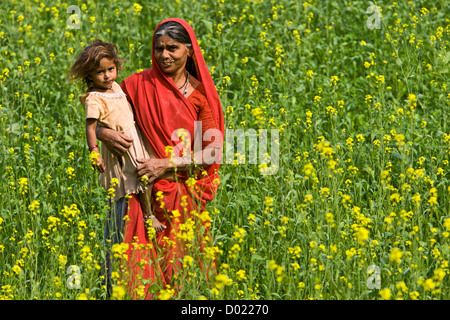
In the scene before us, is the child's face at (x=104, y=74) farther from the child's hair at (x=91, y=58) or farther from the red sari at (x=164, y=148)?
the red sari at (x=164, y=148)

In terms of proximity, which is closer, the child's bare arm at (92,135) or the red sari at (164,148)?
the child's bare arm at (92,135)

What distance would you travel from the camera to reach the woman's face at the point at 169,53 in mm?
4098

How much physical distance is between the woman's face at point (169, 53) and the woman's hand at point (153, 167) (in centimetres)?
55

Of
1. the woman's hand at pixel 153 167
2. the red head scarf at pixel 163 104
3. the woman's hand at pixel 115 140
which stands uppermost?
the red head scarf at pixel 163 104

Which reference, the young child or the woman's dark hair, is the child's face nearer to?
the young child

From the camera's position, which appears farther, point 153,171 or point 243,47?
point 243,47

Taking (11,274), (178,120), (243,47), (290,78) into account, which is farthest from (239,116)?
(11,274)

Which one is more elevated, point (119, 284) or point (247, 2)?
point (247, 2)

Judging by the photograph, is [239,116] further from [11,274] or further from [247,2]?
[11,274]

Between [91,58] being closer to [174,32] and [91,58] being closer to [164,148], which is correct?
[174,32]

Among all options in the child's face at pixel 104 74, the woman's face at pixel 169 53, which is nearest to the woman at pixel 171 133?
the woman's face at pixel 169 53

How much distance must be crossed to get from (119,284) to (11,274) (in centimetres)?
95
